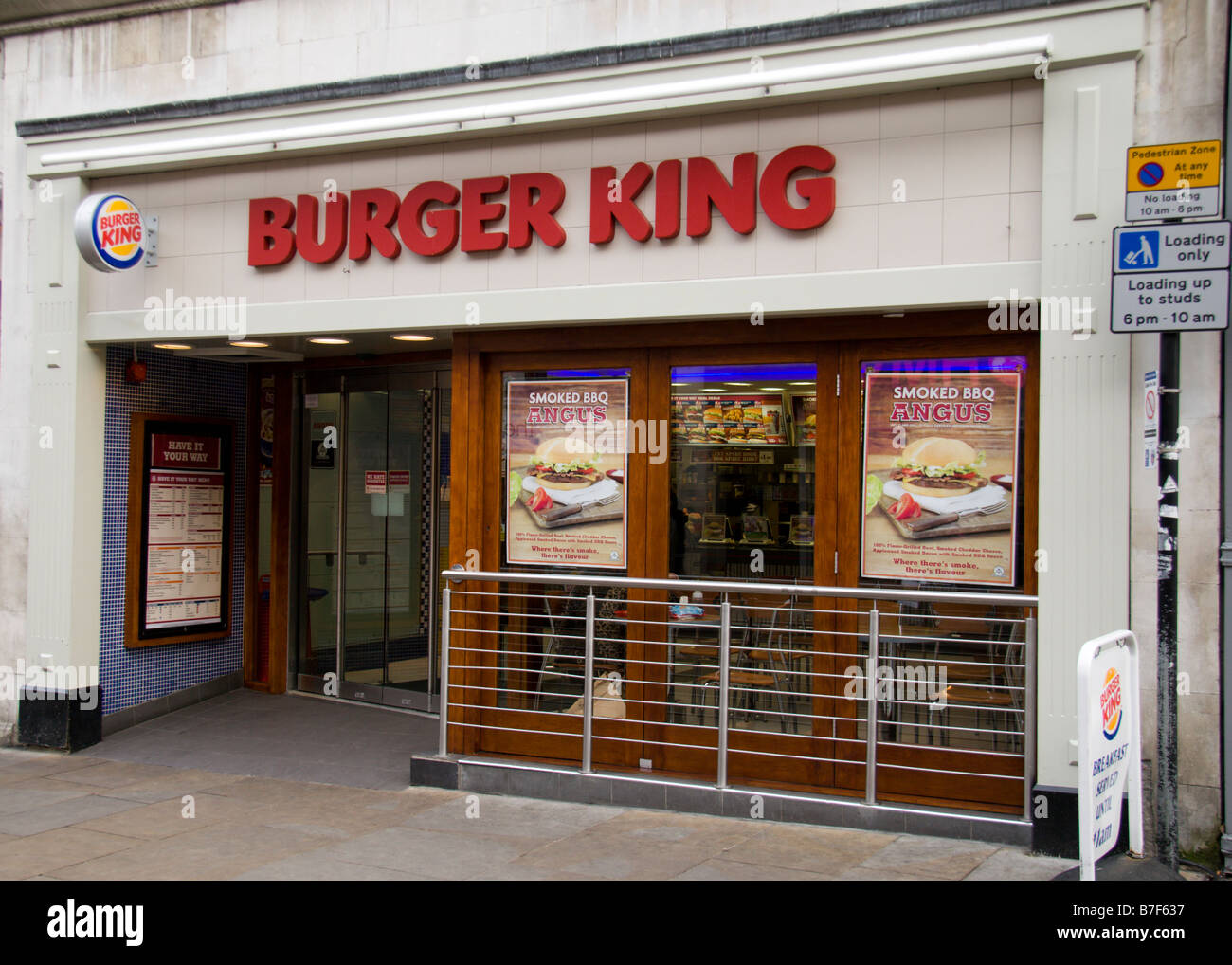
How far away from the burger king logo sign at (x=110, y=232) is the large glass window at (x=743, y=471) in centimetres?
424

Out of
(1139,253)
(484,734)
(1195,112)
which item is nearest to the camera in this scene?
(1139,253)

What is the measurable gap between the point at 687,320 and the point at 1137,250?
8.83 feet

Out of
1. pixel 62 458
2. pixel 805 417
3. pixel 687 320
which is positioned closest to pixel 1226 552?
pixel 805 417

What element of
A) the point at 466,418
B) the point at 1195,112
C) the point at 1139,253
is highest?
the point at 1195,112

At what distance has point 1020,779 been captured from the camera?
252 inches

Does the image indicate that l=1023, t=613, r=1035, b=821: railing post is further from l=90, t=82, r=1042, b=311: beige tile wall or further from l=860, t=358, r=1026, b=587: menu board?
l=90, t=82, r=1042, b=311: beige tile wall

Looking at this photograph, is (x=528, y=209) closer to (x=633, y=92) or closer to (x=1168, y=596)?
(x=633, y=92)

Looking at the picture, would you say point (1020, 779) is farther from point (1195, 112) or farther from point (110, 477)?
point (110, 477)

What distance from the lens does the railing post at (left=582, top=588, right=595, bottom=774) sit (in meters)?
6.95

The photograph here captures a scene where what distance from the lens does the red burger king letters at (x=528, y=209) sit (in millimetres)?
Answer: 6832

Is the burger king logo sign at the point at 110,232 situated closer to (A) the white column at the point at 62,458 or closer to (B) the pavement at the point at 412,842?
(A) the white column at the point at 62,458

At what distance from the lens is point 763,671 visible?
7.14 m
